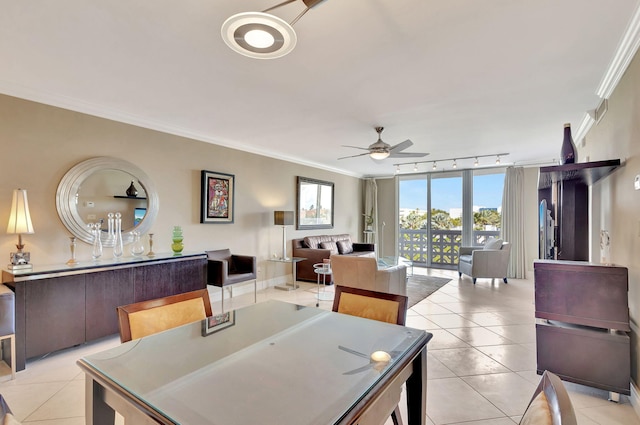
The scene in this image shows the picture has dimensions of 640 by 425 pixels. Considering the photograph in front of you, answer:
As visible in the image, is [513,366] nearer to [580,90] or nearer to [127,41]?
[580,90]

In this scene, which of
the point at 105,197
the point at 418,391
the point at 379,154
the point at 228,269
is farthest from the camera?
the point at 228,269

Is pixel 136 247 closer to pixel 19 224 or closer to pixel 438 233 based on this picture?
pixel 19 224

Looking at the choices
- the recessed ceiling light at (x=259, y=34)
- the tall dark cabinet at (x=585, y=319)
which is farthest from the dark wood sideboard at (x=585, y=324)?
the recessed ceiling light at (x=259, y=34)

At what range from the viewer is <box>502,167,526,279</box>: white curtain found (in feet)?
21.5

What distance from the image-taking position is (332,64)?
94.7 inches

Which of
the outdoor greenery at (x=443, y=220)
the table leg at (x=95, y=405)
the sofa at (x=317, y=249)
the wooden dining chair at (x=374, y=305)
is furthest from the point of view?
the outdoor greenery at (x=443, y=220)

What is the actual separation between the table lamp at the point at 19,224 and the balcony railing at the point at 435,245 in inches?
297

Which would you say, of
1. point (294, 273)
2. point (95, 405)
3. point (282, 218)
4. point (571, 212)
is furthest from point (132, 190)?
point (571, 212)

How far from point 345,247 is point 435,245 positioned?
2.52 meters

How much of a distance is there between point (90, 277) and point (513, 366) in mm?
3949

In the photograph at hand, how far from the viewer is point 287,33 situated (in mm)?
1372

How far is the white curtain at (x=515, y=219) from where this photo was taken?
654cm

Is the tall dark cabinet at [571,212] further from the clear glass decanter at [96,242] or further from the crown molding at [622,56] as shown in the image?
the clear glass decanter at [96,242]

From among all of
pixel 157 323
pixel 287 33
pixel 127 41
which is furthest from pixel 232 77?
pixel 157 323
